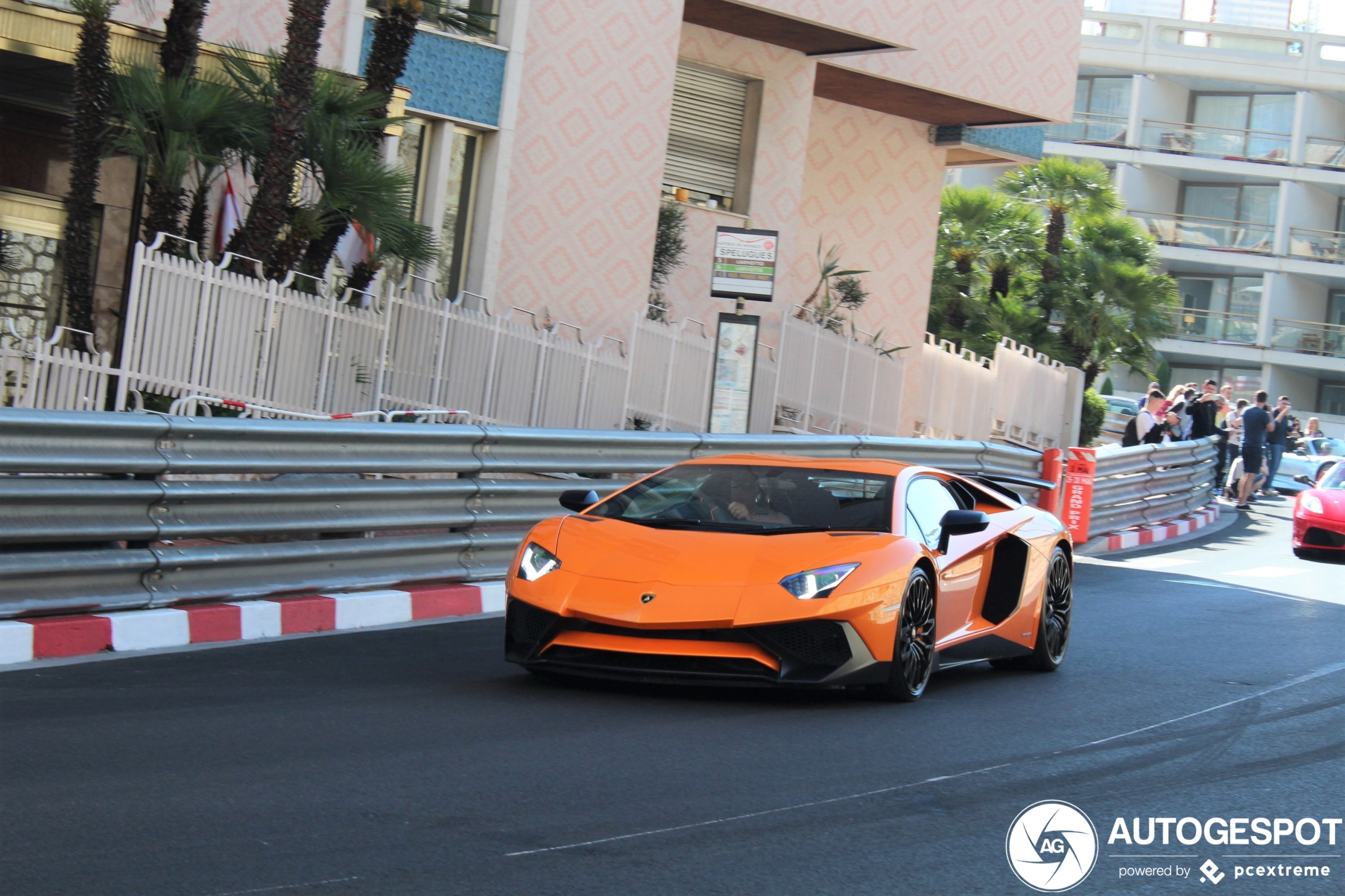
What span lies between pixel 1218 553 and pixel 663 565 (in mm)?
12730

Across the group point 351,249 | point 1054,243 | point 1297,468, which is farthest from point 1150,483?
point 1054,243

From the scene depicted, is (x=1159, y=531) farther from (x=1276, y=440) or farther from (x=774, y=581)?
(x=774, y=581)

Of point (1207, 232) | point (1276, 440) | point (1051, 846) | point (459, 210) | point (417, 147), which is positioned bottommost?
point (1051, 846)

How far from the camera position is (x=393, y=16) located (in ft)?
49.4

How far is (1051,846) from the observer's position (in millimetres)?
5172

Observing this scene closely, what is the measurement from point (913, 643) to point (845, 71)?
16.7 m

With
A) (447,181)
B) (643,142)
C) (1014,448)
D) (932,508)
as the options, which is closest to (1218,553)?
(1014,448)

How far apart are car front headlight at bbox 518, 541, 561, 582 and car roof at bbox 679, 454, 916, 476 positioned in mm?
1280

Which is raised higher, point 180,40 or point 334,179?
point 180,40

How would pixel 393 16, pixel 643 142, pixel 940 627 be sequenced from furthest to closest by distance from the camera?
pixel 643 142, pixel 393 16, pixel 940 627

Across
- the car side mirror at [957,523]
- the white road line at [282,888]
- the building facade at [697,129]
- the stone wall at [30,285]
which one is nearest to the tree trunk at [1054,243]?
the building facade at [697,129]

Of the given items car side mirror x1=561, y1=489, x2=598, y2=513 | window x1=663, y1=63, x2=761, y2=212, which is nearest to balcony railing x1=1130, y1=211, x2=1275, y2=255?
window x1=663, y1=63, x2=761, y2=212

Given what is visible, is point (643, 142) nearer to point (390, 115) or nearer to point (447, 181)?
point (447, 181)

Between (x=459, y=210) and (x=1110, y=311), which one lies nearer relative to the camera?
(x=459, y=210)
